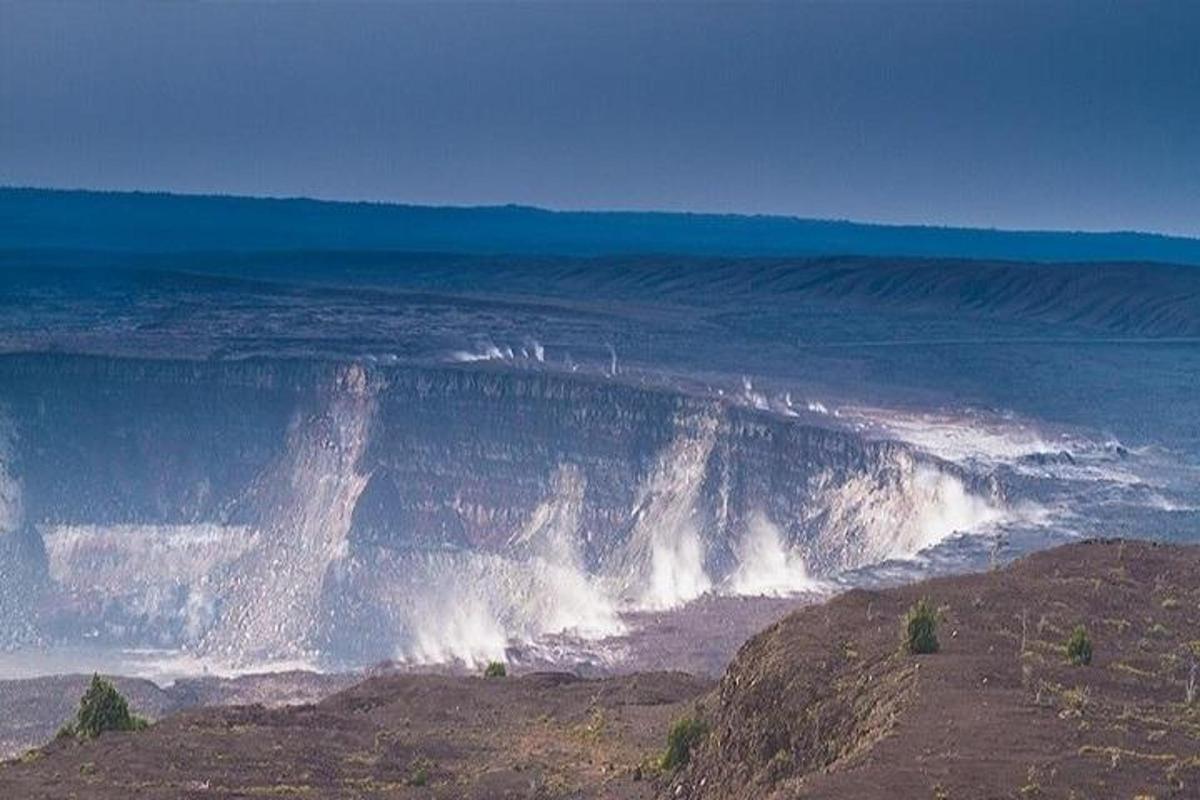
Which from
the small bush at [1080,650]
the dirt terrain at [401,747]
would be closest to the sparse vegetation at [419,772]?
the dirt terrain at [401,747]

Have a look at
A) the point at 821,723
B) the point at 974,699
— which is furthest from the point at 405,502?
the point at 974,699

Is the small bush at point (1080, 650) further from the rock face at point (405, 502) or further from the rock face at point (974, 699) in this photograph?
the rock face at point (405, 502)

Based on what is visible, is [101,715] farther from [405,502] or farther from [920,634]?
[405,502]

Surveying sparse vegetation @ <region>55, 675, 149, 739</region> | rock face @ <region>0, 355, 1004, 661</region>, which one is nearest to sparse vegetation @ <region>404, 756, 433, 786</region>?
sparse vegetation @ <region>55, 675, 149, 739</region>

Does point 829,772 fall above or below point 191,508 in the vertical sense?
above

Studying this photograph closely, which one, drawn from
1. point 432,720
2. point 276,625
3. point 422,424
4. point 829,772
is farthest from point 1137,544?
point 422,424

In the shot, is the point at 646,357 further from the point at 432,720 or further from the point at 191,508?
the point at 432,720
